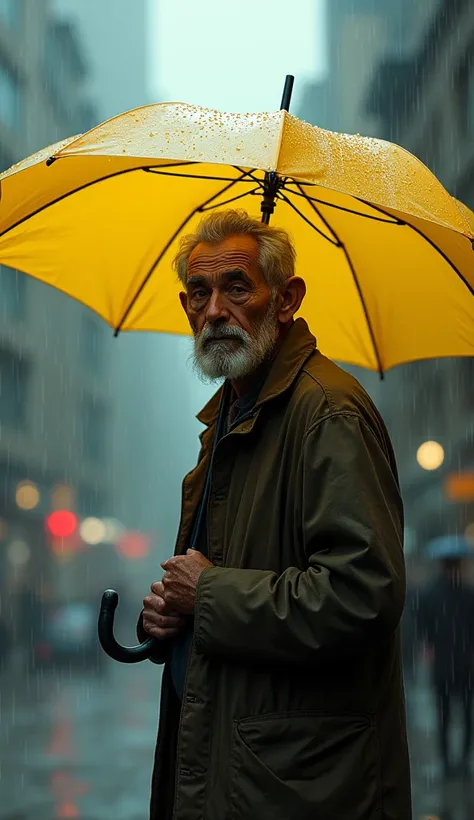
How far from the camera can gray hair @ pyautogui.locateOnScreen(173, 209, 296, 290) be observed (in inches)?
127

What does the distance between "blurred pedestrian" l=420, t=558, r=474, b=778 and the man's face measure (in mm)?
7043

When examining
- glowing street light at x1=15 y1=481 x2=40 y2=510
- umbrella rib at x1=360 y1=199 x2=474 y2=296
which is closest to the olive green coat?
umbrella rib at x1=360 y1=199 x2=474 y2=296

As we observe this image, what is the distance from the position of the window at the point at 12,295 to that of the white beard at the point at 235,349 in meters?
28.5

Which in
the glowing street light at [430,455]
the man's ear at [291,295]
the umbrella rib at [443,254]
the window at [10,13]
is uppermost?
the window at [10,13]

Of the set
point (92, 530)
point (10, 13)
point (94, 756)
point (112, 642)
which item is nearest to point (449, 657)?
point (94, 756)

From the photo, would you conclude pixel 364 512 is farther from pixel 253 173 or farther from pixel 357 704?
pixel 253 173

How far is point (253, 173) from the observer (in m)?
Answer: 3.96

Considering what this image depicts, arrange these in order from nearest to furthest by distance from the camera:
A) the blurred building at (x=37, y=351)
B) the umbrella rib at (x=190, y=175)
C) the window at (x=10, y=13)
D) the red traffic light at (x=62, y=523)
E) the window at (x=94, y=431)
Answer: the umbrella rib at (x=190, y=175), the window at (x=10, y=13), the blurred building at (x=37, y=351), the red traffic light at (x=62, y=523), the window at (x=94, y=431)

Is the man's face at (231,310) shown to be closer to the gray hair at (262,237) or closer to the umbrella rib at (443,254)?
the gray hair at (262,237)

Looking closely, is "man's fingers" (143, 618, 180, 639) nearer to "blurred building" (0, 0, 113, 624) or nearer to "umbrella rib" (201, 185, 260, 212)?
"umbrella rib" (201, 185, 260, 212)

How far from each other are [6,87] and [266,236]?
29.0 meters

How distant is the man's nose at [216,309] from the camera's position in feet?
10.4

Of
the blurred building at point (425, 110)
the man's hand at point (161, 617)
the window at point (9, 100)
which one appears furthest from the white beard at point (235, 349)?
the window at point (9, 100)

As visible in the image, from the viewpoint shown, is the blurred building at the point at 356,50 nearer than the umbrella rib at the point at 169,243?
No
